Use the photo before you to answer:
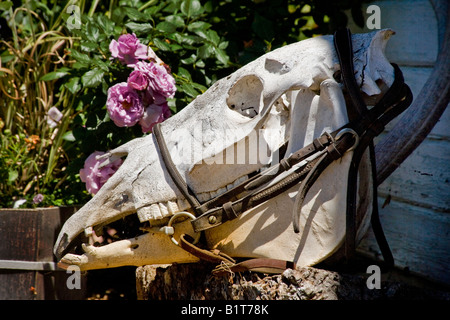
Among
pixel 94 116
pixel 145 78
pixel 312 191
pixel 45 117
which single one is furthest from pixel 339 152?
pixel 45 117

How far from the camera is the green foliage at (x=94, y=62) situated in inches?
96.0

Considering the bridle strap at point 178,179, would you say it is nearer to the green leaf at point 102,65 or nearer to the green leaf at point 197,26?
the green leaf at point 102,65

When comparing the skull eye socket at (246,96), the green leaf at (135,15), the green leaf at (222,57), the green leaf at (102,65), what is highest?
the green leaf at (135,15)

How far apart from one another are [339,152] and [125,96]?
3.30ft

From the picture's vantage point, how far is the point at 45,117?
9.80 ft

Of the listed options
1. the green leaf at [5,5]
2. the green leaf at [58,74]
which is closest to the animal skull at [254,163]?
the green leaf at [58,74]

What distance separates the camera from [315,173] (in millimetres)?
1571

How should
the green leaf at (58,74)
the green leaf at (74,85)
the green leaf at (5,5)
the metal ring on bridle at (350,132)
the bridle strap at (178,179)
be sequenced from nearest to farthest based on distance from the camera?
1. the metal ring on bridle at (350,132)
2. the bridle strap at (178,179)
3. the green leaf at (74,85)
4. the green leaf at (58,74)
5. the green leaf at (5,5)

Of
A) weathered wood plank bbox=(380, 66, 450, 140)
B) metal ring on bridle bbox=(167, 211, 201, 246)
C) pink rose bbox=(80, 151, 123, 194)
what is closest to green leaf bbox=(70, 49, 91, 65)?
pink rose bbox=(80, 151, 123, 194)

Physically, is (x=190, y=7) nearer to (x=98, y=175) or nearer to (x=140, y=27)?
(x=140, y=27)

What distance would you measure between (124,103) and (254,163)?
761mm

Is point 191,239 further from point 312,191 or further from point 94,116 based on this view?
point 94,116

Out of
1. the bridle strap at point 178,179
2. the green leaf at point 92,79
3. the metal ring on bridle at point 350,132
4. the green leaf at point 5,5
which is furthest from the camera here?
the green leaf at point 5,5

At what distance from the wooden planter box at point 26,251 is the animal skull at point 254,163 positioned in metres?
0.71
